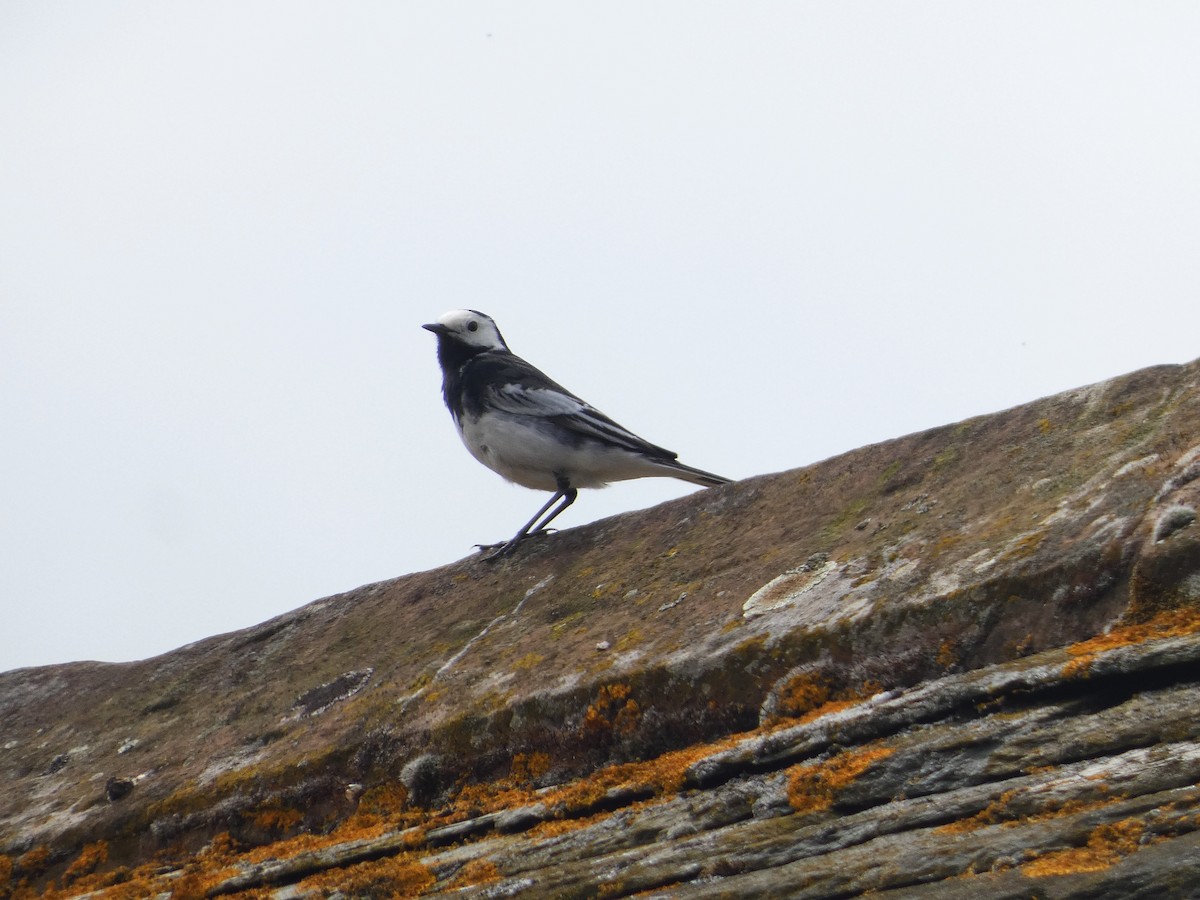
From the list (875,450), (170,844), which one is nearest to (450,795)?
(170,844)

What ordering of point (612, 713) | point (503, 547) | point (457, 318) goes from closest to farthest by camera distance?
point (612, 713), point (503, 547), point (457, 318)

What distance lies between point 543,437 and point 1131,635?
600cm

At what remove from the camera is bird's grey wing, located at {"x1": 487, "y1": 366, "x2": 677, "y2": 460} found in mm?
9352

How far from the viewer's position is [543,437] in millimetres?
9508

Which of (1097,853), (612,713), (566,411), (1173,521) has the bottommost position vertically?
(1097,853)

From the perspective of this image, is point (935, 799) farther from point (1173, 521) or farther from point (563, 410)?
point (563, 410)

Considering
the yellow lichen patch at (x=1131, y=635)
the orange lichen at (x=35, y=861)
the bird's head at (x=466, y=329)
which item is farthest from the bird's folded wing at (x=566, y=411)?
the yellow lichen patch at (x=1131, y=635)

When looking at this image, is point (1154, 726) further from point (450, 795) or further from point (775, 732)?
point (450, 795)

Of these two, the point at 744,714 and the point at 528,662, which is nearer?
the point at 744,714

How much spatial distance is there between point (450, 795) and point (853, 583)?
1.66m

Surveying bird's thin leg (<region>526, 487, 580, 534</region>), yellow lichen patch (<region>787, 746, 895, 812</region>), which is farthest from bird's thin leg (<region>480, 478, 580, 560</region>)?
yellow lichen patch (<region>787, 746, 895, 812</region>)

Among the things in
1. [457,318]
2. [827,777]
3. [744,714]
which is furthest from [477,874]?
[457,318]

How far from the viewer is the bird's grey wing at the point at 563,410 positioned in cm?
935

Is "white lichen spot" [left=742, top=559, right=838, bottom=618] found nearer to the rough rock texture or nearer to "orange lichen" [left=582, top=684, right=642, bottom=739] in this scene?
the rough rock texture
